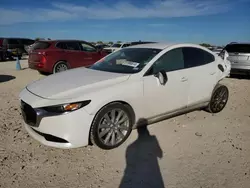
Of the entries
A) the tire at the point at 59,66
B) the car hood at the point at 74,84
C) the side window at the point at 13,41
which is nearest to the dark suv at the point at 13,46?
the side window at the point at 13,41

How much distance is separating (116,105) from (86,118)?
0.50 meters

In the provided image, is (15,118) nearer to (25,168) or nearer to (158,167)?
(25,168)

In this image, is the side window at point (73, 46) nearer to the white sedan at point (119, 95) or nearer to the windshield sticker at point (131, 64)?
the white sedan at point (119, 95)

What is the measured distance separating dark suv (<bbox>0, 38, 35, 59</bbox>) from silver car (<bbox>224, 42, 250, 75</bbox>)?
14711 millimetres

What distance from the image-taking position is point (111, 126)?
329 centimetres

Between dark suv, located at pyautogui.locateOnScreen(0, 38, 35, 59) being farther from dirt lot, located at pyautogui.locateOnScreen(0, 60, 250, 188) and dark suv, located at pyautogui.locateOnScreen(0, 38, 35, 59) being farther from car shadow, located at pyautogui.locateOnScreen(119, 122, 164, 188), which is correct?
car shadow, located at pyautogui.locateOnScreen(119, 122, 164, 188)

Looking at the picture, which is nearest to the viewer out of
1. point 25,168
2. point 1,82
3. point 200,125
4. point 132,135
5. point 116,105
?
point 25,168

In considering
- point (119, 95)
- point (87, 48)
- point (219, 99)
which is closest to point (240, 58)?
point (219, 99)

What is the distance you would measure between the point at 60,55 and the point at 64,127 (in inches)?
274

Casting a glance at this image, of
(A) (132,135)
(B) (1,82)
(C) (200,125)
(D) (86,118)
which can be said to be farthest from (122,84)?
(B) (1,82)

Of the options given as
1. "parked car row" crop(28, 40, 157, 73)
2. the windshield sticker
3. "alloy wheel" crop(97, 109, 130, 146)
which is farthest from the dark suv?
"alloy wheel" crop(97, 109, 130, 146)

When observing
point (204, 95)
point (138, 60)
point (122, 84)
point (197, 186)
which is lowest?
point (197, 186)

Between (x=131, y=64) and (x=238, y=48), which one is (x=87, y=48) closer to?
(x=238, y=48)

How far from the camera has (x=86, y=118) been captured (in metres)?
2.97
